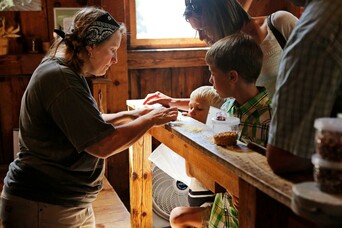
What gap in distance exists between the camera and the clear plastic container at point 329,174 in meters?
0.75

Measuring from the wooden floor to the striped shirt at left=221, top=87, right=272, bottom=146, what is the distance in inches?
54.7

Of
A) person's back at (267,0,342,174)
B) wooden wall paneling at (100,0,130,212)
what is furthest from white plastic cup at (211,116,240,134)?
wooden wall paneling at (100,0,130,212)

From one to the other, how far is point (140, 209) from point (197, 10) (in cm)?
127

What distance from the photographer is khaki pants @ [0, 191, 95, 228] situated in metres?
1.59

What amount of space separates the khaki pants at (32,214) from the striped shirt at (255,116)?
79 centimetres

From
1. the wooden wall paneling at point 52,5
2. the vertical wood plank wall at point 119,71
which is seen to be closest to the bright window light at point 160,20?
the vertical wood plank wall at point 119,71

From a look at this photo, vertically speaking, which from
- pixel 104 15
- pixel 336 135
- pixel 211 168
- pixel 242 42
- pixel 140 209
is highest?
pixel 104 15

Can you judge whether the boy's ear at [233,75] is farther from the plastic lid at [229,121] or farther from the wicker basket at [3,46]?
the wicker basket at [3,46]

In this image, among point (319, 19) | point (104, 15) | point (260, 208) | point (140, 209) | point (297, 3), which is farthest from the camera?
point (140, 209)

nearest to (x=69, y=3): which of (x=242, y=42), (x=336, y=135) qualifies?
(x=242, y=42)

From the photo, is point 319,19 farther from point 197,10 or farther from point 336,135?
point 197,10

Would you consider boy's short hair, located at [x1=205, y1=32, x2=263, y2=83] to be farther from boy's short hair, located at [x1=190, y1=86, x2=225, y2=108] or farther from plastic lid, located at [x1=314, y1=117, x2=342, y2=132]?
plastic lid, located at [x1=314, y1=117, x2=342, y2=132]

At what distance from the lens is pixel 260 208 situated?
108 cm

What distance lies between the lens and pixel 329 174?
76cm
